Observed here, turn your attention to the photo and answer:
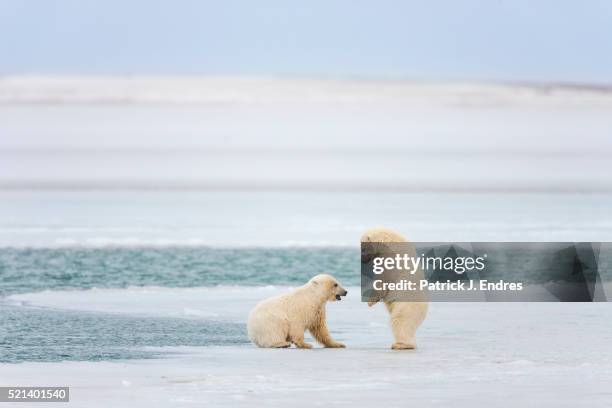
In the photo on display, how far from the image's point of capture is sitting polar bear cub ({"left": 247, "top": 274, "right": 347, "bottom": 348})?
8531 mm

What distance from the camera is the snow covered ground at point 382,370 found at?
272 inches

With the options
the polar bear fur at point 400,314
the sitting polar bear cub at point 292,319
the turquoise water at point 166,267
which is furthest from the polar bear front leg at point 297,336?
the turquoise water at point 166,267

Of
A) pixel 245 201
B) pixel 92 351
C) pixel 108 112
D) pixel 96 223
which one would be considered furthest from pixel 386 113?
pixel 92 351

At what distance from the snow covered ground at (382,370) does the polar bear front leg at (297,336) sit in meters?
0.17

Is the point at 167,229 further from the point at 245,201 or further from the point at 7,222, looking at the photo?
the point at 245,201

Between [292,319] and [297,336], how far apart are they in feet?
0.39

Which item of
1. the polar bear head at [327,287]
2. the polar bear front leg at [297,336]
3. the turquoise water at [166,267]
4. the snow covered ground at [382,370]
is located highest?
the turquoise water at [166,267]

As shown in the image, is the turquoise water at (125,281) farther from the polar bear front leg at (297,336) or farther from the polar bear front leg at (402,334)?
the polar bear front leg at (402,334)

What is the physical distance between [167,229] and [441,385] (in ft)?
31.8

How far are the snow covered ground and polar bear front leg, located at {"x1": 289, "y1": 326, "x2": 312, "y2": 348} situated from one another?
0.17 meters

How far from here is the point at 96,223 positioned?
1708 cm

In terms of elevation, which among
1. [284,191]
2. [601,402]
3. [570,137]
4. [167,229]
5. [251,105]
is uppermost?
[251,105]

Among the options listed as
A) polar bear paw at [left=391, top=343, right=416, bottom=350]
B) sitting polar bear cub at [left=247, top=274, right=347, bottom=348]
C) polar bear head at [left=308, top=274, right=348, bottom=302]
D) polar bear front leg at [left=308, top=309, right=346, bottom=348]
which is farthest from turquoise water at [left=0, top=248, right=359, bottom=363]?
polar bear paw at [left=391, top=343, right=416, bottom=350]

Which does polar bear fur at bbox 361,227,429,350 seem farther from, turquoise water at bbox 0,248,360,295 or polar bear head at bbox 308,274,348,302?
turquoise water at bbox 0,248,360,295
